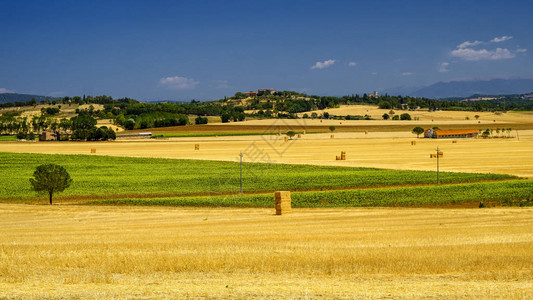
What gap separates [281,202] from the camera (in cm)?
3219

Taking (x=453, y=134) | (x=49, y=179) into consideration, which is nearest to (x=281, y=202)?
(x=49, y=179)

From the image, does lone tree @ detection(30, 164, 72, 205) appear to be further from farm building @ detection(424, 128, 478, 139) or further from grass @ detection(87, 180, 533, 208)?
farm building @ detection(424, 128, 478, 139)

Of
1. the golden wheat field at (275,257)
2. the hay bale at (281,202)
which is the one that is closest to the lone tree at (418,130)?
the golden wheat field at (275,257)

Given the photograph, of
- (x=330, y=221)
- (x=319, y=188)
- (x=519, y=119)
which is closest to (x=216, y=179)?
(x=319, y=188)

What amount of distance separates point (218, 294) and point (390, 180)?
37.4 meters

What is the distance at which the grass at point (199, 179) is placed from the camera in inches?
1773

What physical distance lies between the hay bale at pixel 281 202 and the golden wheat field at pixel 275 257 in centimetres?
221

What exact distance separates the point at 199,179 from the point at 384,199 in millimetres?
18918

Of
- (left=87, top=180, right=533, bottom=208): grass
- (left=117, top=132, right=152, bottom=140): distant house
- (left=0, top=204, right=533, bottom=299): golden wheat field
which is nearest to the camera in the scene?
(left=0, top=204, right=533, bottom=299): golden wheat field

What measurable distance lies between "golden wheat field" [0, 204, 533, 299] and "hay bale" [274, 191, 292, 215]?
2.21 metres

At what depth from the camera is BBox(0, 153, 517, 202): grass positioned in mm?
45031

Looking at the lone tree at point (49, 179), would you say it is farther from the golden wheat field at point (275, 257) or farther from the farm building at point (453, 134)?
the farm building at point (453, 134)

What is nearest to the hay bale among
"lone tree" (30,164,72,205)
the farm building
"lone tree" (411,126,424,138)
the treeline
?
"lone tree" (30,164,72,205)

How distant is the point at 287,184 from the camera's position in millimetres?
46906
